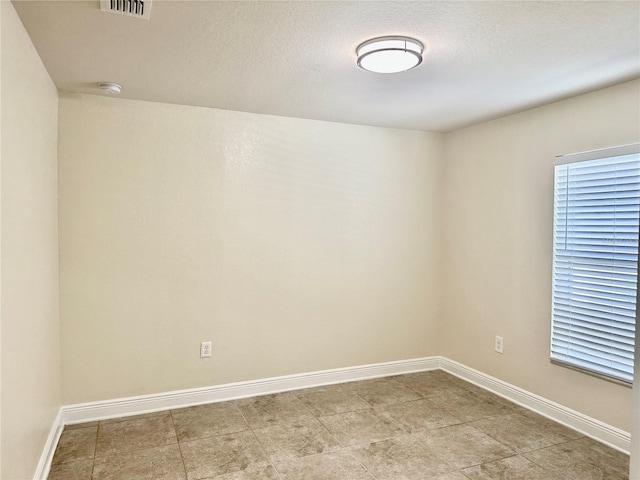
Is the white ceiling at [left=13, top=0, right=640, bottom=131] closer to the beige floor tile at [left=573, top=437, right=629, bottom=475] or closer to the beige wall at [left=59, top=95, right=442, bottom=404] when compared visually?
the beige wall at [left=59, top=95, right=442, bottom=404]

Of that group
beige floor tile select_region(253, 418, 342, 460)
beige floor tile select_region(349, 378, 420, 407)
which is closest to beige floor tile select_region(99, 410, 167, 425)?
beige floor tile select_region(253, 418, 342, 460)

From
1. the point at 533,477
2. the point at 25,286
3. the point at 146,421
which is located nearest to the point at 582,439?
the point at 533,477

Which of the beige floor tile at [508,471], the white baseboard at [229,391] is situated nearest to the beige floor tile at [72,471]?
the white baseboard at [229,391]

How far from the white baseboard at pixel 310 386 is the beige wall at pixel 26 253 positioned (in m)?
0.29

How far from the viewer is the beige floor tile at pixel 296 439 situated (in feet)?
8.73

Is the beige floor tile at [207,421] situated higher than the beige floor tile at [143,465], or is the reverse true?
the beige floor tile at [207,421]

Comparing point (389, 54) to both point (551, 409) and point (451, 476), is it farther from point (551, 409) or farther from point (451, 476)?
point (551, 409)

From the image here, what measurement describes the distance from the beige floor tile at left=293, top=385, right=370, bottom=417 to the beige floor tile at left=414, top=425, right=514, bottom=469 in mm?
632

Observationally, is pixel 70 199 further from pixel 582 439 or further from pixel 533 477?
pixel 582 439

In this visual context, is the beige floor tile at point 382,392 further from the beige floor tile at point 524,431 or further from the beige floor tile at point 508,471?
the beige floor tile at point 508,471

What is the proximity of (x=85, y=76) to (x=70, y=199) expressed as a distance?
85 cm

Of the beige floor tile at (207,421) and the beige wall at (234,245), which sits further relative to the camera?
the beige wall at (234,245)

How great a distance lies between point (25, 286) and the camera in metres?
2.06

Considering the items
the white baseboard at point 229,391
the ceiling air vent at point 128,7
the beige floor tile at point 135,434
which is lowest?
the beige floor tile at point 135,434
